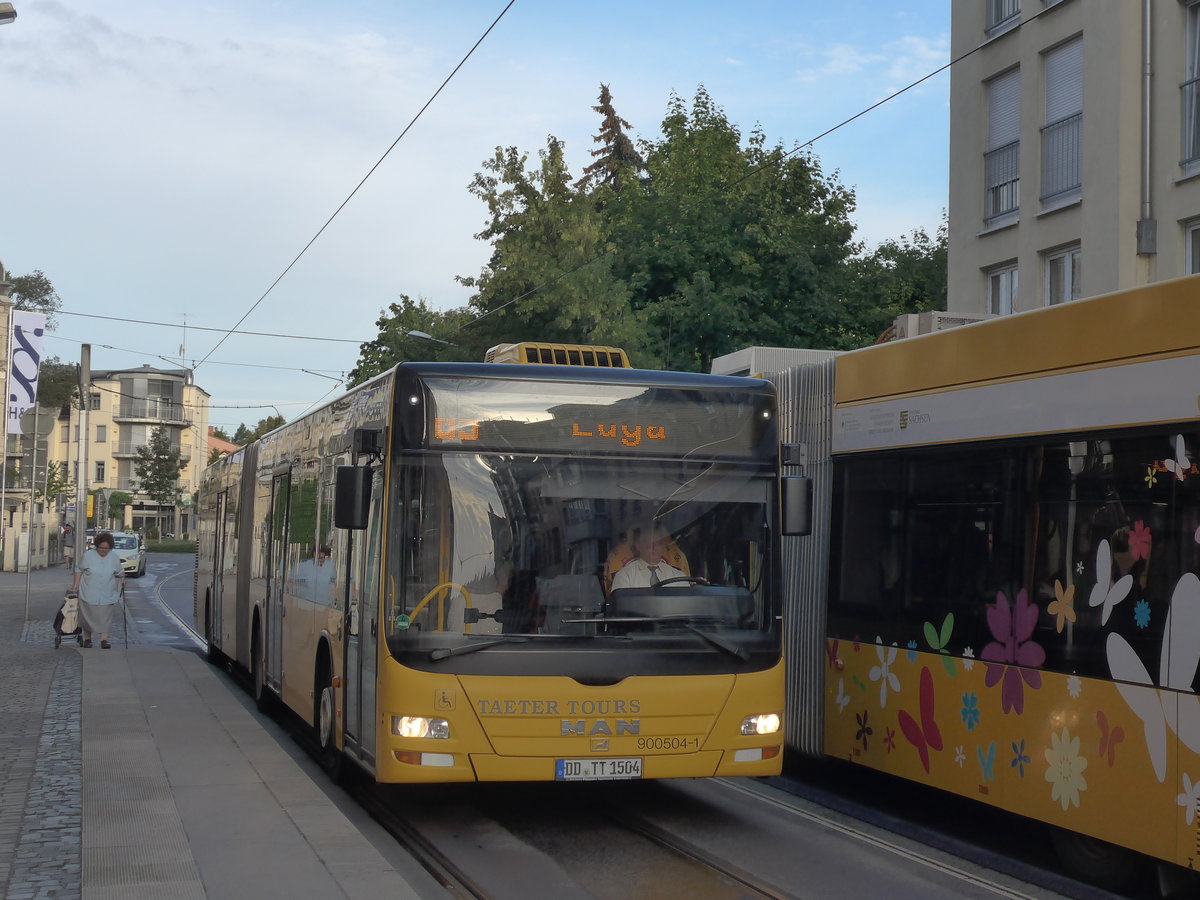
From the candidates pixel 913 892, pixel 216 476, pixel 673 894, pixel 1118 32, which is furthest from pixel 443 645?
pixel 1118 32

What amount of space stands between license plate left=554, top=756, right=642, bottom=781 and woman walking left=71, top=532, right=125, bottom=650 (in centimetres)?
1410

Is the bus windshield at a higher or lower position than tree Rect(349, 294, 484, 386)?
lower

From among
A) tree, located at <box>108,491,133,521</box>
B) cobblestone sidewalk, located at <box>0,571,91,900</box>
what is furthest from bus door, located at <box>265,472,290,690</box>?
tree, located at <box>108,491,133,521</box>

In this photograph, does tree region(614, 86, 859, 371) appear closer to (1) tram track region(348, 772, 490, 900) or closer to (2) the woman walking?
(2) the woman walking

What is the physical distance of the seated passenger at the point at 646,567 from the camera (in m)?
8.23

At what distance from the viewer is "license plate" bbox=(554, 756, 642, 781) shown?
8.03 metres

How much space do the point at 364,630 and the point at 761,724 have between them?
93.3 inches

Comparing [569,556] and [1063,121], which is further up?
[1063,121]

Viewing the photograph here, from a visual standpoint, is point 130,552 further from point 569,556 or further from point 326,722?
point 569,556

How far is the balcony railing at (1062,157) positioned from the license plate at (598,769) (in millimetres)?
15890

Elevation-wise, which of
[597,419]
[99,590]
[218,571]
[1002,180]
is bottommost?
[99,590]

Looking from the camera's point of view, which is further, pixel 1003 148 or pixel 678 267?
pixel 678 267

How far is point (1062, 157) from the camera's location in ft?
72.6

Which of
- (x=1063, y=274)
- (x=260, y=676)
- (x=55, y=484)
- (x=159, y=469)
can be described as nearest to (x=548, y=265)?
(x=1063, y=274)
